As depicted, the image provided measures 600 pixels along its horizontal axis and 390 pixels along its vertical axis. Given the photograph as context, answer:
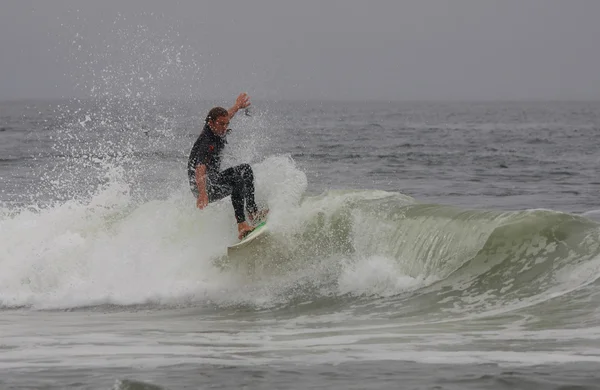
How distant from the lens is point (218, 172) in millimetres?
11047

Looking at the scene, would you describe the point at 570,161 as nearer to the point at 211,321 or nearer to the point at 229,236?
the point at 229,236

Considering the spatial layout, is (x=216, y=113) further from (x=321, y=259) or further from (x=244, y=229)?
(x=321, y=259)

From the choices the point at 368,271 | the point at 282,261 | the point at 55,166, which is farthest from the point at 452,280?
the point at 55,166

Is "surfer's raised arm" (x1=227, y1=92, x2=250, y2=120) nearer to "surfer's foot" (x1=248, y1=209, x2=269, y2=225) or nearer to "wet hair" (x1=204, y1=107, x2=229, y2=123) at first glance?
"wet hair" (x1=204, y1=107, x2=229, y2=123)

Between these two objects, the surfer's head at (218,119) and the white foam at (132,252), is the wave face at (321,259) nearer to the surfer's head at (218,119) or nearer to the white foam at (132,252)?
the white foam at (132,252)

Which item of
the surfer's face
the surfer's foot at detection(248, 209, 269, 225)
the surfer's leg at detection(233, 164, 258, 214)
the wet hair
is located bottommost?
the surfer's foot at detection(248, 209, 269, 225)

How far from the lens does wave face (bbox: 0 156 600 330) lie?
10211 millimetres

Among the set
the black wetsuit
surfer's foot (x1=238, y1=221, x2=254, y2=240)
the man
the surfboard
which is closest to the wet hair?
the man

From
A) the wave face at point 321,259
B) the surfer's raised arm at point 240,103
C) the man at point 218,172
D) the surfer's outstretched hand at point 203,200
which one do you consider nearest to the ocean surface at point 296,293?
the wave face at point 321,259

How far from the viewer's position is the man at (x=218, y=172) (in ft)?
35.7

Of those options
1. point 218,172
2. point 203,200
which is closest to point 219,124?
point 218,172

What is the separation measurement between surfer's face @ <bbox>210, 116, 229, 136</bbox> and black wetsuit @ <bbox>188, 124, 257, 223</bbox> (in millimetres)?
54

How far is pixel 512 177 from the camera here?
2442 centimetres

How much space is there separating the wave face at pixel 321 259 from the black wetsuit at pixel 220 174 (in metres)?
0.65
